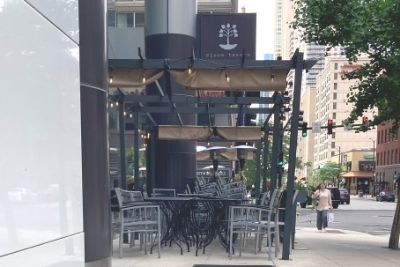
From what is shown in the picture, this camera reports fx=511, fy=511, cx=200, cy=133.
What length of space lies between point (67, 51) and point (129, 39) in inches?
1034

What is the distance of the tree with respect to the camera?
10516mm

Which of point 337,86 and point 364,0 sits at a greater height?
point 337,86

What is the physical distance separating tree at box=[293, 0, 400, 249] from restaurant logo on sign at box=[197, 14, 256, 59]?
242 inches

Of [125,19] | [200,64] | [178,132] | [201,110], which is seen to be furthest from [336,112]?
[200,64]

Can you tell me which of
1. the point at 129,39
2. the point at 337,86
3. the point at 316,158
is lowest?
the point at 316,158

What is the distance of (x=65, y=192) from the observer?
7.00ft

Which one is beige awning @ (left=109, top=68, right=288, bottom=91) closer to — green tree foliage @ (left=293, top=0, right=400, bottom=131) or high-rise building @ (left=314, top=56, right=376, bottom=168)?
green tree foliage @ (left=293, top=0, right=400, bottom=131)

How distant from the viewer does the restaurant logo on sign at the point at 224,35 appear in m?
17.9

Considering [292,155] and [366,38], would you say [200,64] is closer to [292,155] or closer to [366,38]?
[292,155]

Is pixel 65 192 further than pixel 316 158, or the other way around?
pixel 316 158

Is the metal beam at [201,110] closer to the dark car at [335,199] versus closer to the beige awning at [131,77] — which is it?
the beige awning at [131,77]

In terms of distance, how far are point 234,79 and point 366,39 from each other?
4.05 metres

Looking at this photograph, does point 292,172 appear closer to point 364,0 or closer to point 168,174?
point 364,0

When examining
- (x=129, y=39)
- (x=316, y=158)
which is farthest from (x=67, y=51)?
(x=316, y=158)
